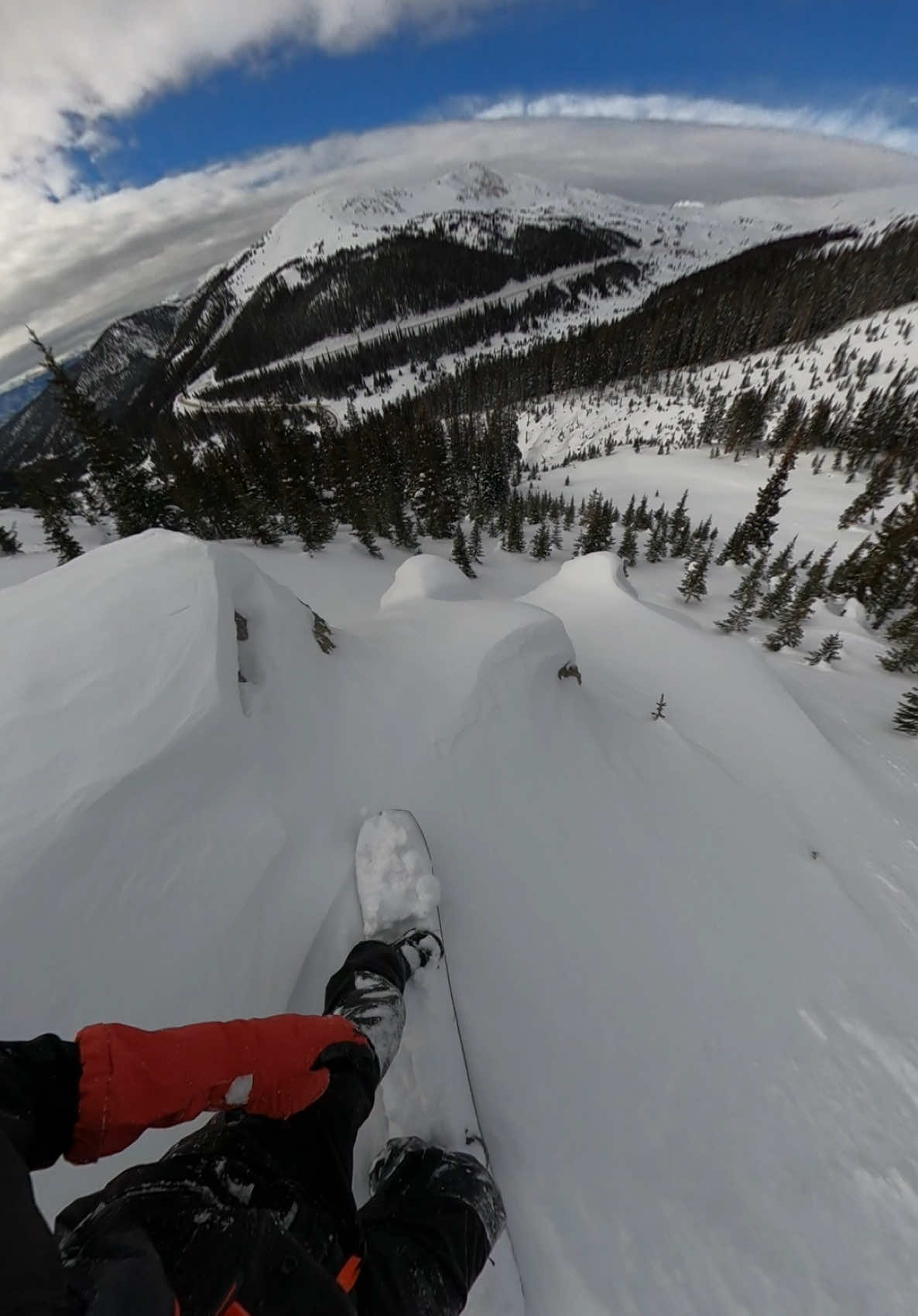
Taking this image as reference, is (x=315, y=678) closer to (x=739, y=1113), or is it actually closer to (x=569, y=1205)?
(x=569, y=1205)

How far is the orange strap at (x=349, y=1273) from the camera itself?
2221 mm

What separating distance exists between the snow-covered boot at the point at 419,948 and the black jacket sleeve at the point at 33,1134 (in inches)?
93.5

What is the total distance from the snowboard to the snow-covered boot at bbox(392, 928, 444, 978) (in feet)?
0.16

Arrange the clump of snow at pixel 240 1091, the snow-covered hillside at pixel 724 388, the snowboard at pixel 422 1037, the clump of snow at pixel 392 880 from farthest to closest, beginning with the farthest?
the snow-covered hillside at pixel 724 388 < the clump of snow at pixel 392 880 < the snowboard at pixel 422 1037 < the clump of snow at pixel 240 1091

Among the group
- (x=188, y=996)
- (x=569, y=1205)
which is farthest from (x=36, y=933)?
(x=569, y=1205)

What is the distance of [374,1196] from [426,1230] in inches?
16.8

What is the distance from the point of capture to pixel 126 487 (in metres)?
26.3

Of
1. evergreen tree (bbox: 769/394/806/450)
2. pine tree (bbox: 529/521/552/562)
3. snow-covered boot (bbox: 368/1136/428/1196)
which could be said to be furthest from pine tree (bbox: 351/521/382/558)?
evergreen tree (bbox: 769/394/806/450)

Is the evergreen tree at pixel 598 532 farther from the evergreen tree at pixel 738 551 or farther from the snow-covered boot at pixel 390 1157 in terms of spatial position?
the snow-covered boot at pixel 390 1157

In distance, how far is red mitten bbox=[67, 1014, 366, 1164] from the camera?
2.18m

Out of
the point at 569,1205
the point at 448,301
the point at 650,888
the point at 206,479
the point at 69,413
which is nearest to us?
the point at 569,1205

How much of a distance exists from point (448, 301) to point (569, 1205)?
218 m

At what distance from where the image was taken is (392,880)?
14.6 feet

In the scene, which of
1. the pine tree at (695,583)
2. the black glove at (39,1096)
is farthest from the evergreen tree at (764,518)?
the black glove at (39,1096)
